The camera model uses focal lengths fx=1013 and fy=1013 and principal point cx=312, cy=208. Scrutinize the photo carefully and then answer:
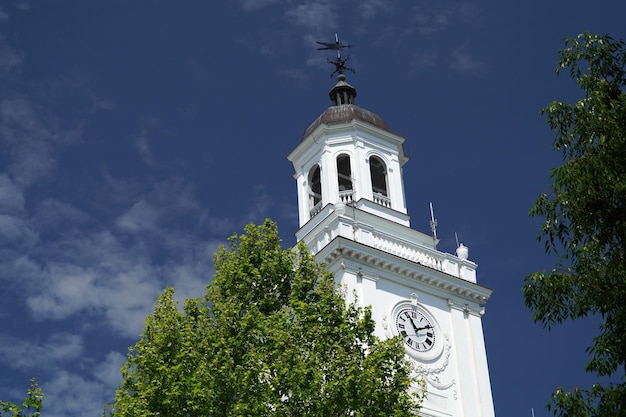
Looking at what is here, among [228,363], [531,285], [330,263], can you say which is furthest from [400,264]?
[531,285]

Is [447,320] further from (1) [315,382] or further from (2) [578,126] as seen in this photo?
(2) [578,126]

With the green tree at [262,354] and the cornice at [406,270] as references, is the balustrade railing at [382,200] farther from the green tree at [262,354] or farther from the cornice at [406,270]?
the green tree at [262,354]

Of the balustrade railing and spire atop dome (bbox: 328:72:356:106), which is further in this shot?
spire atop dome (bbox: 328:72:356:106)

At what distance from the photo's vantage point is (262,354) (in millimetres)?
26094

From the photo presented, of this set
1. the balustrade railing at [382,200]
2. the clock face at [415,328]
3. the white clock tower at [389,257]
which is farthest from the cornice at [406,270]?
the balustrade railing at [382,200]

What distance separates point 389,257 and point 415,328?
3.36m

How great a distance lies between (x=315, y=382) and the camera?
2491 centimetres

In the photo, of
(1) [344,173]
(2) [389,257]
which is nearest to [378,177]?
(1) [344,173]

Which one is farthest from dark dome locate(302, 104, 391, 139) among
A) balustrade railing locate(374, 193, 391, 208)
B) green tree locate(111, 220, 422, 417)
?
green tree locate(111, 220, 422, 417)

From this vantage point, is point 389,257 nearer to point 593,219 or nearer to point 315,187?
point 315,187

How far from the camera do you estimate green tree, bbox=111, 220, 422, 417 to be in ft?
82.3

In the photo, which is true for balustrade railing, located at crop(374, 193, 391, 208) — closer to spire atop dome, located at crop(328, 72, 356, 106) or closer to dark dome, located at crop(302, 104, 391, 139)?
dark dome, located at crop(302, 104, 391, 139)

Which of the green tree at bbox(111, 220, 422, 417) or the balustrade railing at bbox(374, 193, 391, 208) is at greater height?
the balustrade railing at bbox(374, 193, 391, 208)

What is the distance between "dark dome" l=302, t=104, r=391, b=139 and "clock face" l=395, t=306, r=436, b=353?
11211 millimetres
